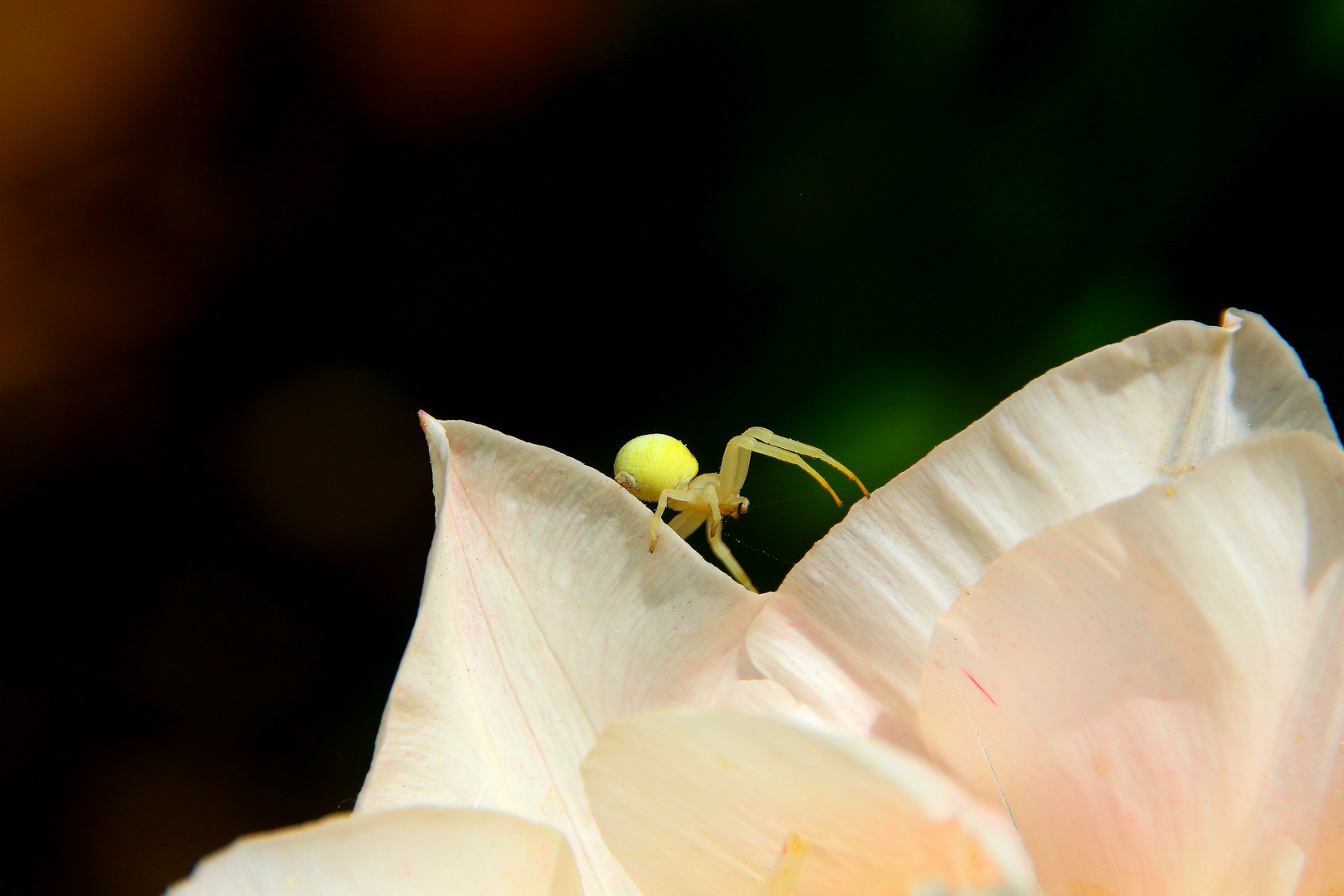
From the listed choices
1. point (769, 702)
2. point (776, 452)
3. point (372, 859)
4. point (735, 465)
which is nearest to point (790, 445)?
point (776, 452)

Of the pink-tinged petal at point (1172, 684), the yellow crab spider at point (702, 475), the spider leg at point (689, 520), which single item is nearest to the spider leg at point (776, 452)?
the yellow crab spider at point (702, 475)

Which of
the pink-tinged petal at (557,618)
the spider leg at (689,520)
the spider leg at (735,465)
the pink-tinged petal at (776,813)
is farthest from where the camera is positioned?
the spider leg at (689,520)

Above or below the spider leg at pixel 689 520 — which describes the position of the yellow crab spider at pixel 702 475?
above

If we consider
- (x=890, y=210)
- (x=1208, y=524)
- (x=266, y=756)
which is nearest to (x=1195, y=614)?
(x=1208, y=524)

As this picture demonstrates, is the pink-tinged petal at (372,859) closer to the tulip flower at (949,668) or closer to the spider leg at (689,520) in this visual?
the tulip flower at (949,668)

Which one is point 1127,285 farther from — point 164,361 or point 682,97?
point 164,361

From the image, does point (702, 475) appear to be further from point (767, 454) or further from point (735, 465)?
point (767, 454)

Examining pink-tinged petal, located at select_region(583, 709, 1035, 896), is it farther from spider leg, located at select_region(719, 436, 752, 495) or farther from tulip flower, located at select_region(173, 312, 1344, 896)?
spider leg, located at select_region(719, 436, 752, 495)
